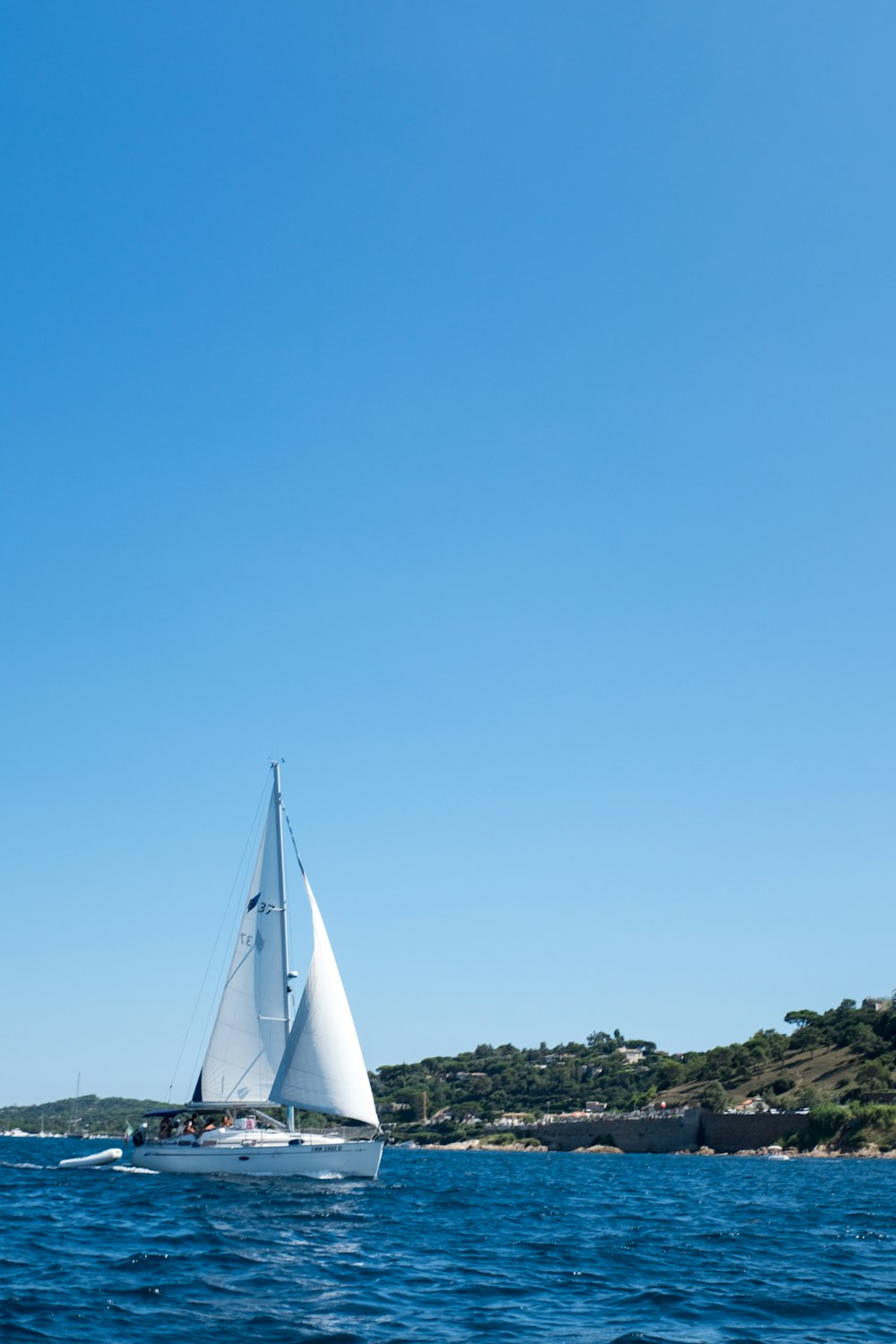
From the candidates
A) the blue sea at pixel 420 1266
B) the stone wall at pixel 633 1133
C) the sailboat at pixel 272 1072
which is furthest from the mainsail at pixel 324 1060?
the stone wall at pixel 633 1133

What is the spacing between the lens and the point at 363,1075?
48.8 metres

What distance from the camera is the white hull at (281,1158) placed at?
47.0m

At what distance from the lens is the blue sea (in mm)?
20062

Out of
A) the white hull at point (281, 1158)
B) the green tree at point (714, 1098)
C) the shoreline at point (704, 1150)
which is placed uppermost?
the white hull at point (281, 1158)

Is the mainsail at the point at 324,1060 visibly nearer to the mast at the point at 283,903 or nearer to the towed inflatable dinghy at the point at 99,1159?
the mast at the point at 283,903

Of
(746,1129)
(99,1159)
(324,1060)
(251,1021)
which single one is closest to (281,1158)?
(324,1060)

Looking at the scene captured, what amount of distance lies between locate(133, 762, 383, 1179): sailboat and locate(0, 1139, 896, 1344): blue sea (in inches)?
63.0

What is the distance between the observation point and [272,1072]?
51.2m

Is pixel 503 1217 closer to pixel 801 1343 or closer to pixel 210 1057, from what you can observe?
pixel 210 1057

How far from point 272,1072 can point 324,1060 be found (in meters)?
4.94

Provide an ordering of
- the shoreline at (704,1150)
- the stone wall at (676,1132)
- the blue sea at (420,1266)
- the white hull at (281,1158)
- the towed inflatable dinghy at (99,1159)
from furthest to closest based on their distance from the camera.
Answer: the stone wall at (676,1132), the shoreline at (704,1150), the towed inflatable dinghy at (99,1159), the white hull at (281,1158), the blue sea at (420,1266)

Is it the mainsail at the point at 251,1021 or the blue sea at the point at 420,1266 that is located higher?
the mainsail at the point at 251,1021

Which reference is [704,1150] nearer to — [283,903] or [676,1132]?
[676,1132]

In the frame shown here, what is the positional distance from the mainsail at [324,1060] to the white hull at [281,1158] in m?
1.34
